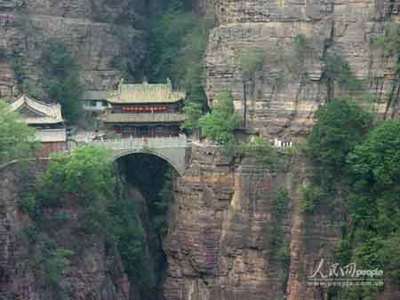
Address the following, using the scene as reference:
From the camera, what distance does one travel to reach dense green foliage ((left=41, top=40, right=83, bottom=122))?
145ft

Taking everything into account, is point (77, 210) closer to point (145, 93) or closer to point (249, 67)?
point (249, 67)

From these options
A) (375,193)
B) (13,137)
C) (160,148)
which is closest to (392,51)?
(375,193)

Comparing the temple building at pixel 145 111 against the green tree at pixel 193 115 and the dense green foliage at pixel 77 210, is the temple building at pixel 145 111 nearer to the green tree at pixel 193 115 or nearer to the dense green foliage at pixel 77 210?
the green tree at pixel 193 115

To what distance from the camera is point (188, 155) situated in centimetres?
4091

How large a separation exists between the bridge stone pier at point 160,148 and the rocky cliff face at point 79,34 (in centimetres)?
550

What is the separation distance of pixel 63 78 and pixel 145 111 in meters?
4.09

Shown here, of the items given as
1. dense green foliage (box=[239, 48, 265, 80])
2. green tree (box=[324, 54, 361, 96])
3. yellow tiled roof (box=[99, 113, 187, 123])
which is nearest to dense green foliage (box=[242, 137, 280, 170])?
dense green foliage (box=[239, 48, 265, 80])

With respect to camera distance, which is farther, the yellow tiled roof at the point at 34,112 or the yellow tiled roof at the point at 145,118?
the yellow tiled roof at the point at 145,118

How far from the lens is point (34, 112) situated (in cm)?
4119

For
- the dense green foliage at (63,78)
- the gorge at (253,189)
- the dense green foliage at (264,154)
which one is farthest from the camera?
the dense green foliage at (63,78)

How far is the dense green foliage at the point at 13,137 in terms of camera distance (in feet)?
115

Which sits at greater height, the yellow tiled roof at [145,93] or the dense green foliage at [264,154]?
the yellow tiled roof at [145,93]

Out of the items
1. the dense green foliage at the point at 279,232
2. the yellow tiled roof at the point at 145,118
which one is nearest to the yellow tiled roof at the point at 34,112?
the yellow tiled roof at the point at 145,118

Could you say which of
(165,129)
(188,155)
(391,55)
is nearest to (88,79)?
(165,129)
